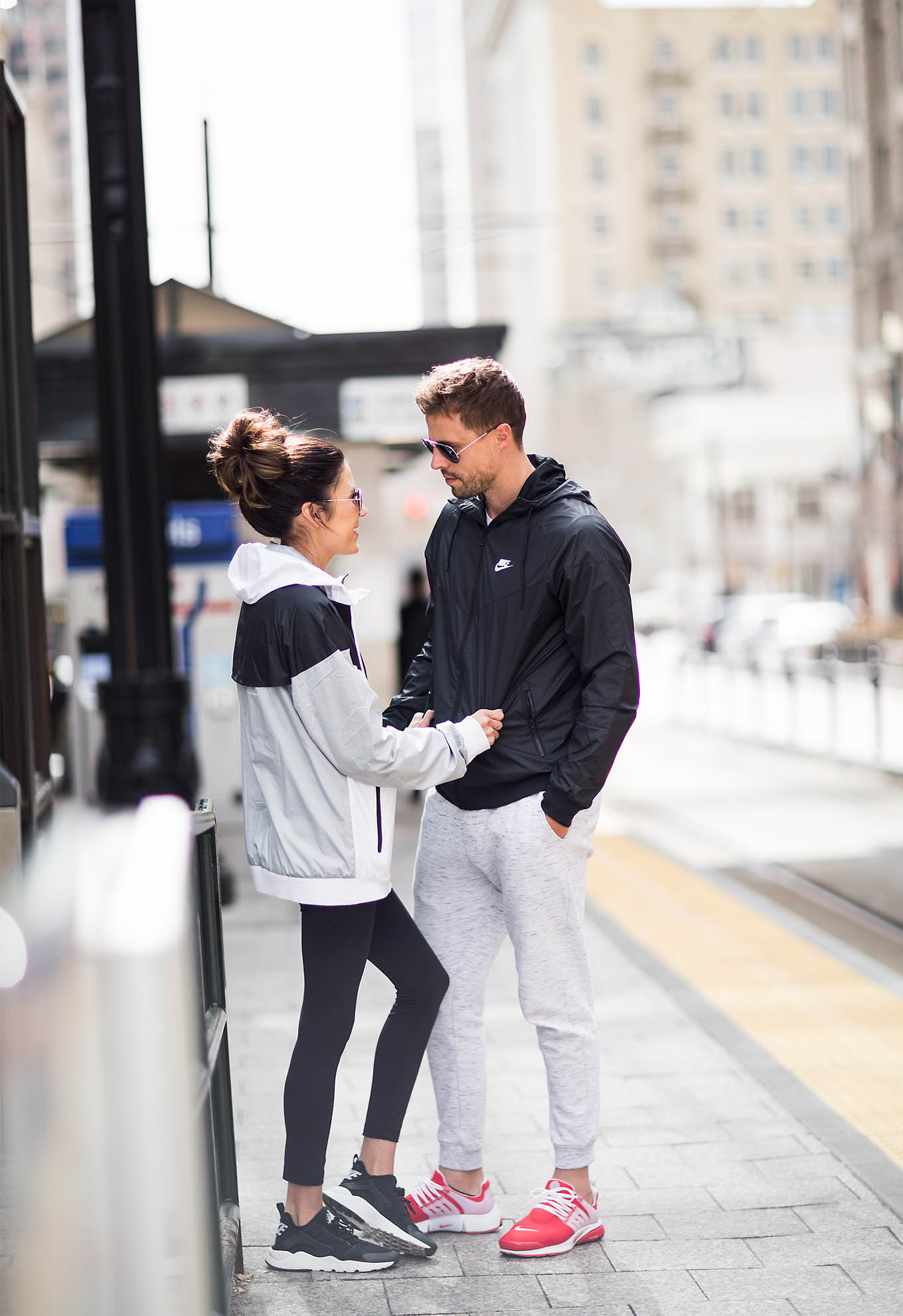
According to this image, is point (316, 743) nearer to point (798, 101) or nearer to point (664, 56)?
point (664, 56)

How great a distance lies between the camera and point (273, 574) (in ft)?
10.7

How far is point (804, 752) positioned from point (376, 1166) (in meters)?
13.0

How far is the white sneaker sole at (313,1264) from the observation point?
11.4 ft

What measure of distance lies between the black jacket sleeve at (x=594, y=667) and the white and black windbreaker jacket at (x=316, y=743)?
0.67 feet

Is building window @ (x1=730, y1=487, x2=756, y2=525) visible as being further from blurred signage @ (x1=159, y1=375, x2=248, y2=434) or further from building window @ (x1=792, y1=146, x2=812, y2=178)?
blurred signage @ (x1=159, y1=375, x2=248, y2=434)

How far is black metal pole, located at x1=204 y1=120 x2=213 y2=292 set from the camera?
1579 cm

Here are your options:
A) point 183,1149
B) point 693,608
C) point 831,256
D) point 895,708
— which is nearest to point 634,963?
point 183,1149

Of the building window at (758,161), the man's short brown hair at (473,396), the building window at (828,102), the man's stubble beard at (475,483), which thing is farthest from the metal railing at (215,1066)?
the building window at (828,102)

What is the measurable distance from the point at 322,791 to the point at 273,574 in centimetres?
45

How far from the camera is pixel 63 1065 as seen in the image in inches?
92.4

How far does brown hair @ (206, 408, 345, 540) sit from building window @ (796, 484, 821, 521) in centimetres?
7715

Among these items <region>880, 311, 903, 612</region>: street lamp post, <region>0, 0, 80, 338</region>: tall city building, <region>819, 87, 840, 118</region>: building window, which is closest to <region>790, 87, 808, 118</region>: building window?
<region>819, 87, 840, 118</region>: building window

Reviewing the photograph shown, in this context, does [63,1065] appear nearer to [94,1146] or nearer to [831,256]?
[94,1146]

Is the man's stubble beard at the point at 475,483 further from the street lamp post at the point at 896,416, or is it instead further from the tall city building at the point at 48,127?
the tall city building at the point at 48,127
